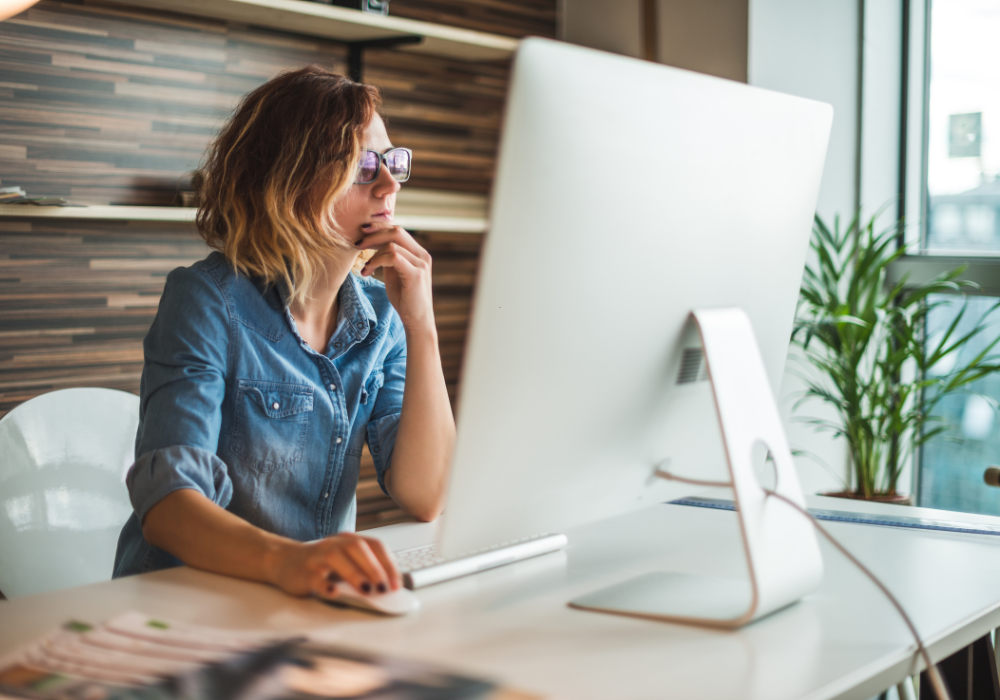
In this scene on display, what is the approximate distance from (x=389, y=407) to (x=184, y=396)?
1.28 ft

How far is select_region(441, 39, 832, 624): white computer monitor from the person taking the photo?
2.54 ft

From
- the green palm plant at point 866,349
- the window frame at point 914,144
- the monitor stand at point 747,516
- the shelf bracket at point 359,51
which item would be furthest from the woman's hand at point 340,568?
the window frame at point 914,144

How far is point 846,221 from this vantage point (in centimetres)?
314

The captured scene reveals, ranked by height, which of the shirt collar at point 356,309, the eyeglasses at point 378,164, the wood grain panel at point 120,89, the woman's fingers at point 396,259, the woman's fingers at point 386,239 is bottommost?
the shirt collar at point 356,309

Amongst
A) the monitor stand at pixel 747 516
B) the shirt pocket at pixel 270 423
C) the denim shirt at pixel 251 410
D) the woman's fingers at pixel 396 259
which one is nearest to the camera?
the monitor stand at pixel 747 516

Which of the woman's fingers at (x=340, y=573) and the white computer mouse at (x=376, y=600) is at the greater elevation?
the woman's fingers at (x=340, y=573)

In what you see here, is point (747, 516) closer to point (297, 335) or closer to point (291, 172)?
point (297, 335)

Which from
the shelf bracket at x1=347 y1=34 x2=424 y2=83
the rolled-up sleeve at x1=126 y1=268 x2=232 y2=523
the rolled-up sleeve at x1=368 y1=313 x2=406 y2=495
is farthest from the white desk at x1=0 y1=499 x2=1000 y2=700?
the shelf bracket at x1=347 y1=34 x2=424 y2=83

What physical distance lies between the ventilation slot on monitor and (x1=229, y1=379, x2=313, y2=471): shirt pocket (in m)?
0.61

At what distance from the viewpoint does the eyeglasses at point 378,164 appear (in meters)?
1.39

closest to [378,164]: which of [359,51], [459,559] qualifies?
[459,559]

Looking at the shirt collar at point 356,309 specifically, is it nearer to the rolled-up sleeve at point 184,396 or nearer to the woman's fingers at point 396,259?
the woman's fingers at point 396,259

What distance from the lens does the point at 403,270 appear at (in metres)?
1.43

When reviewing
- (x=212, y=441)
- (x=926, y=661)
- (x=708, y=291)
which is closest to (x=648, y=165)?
(x=708, y=291)
